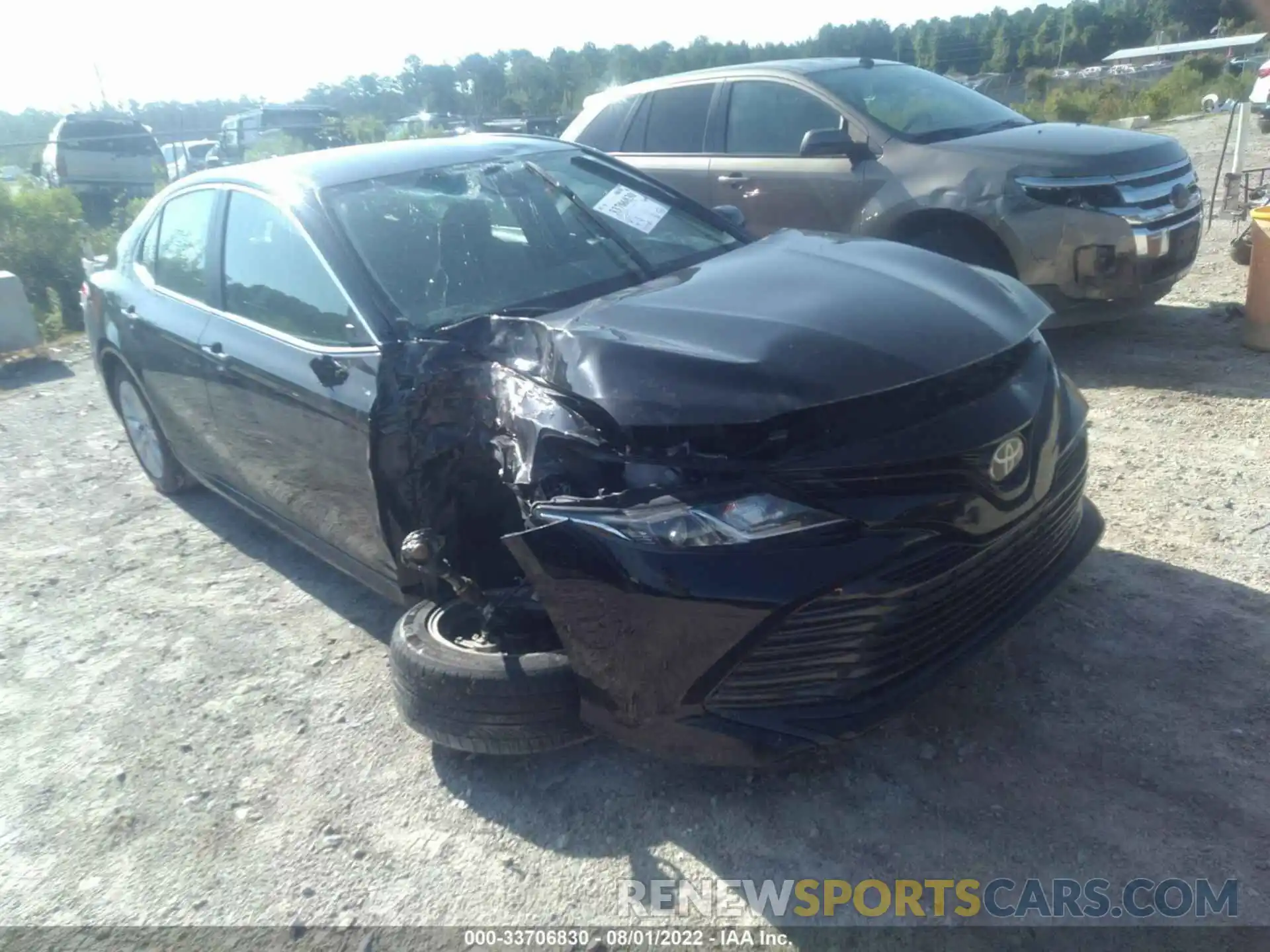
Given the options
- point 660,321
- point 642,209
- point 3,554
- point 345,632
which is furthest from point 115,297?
point 660,321

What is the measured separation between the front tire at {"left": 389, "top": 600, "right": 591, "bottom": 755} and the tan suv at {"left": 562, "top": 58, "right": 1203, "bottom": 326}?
3.81m

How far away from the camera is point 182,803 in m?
2.99

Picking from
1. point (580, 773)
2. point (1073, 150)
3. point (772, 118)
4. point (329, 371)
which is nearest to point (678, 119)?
point (772, 118)

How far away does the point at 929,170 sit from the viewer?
5.44 meters

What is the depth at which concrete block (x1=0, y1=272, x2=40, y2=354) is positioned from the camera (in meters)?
9.37

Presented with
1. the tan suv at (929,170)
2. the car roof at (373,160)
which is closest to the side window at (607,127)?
the tan suv at (929,170)

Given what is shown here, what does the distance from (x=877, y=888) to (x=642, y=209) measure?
269cm

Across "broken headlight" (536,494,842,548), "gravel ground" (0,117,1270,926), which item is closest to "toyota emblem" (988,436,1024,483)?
"broken headlight" (536,494,842,548)

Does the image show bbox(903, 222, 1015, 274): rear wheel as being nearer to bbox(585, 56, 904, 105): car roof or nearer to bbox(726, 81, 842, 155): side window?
bbox(726, 81, 842, 155): side window

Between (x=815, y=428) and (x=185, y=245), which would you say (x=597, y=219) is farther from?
(x=185, y=245)

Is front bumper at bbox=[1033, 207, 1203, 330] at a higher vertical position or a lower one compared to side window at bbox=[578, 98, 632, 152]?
lower

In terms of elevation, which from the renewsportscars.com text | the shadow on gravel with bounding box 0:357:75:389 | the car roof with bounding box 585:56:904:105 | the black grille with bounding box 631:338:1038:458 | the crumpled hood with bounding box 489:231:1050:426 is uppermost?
the car roof with bounding box 585:56:904:105

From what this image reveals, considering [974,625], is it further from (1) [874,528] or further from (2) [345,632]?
(2) [345,632]

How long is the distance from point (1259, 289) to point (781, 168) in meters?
2.75
